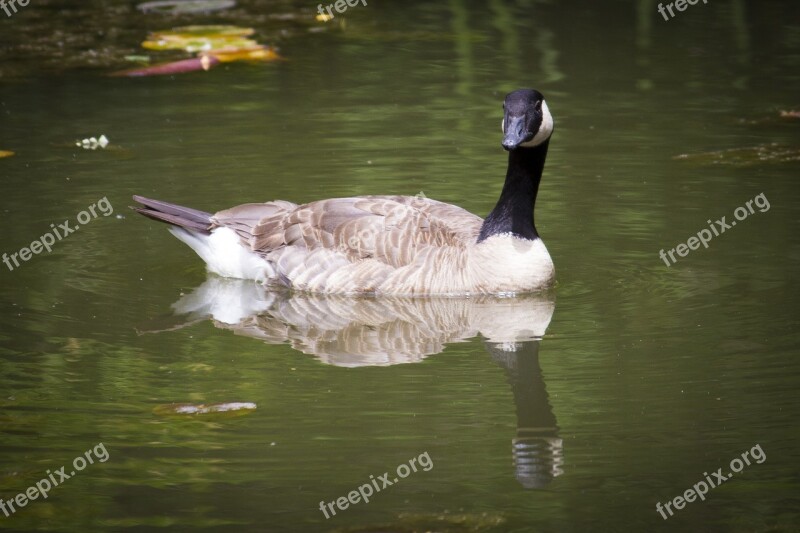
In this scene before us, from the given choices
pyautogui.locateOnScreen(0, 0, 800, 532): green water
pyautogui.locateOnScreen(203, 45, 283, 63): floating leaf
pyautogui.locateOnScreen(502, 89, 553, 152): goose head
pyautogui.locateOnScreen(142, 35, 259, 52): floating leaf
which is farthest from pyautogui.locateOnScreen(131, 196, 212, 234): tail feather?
Answer: pyautogui.locateOnScreen(142, 35, 259, 52): floating leaf

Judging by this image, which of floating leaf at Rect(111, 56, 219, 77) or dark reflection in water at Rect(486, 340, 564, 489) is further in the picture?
floating leaf at Rect(111, 56, 219, 77)

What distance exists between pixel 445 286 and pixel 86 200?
434 cm

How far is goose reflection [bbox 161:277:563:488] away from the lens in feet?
29.7

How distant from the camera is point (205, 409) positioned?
8.08 m

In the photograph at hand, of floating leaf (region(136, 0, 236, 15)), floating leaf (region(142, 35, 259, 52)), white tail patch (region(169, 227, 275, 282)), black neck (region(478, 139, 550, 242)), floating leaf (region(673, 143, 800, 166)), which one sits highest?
floating leaf (region(136, 0, 236, 15))

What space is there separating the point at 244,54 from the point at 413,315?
9022 millimetres

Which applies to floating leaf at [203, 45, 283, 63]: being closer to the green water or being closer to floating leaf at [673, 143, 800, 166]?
the green water

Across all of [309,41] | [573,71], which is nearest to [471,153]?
[573,71]

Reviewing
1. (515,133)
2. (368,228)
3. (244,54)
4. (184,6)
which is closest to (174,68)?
(244,54)

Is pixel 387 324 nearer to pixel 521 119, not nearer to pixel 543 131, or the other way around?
pixel 521 119

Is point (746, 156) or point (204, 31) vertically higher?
point (204, 31)

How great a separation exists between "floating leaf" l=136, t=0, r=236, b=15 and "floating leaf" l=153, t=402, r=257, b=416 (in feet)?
45.4

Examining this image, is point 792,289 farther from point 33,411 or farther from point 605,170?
point 33,411

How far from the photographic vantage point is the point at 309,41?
20.0 m
